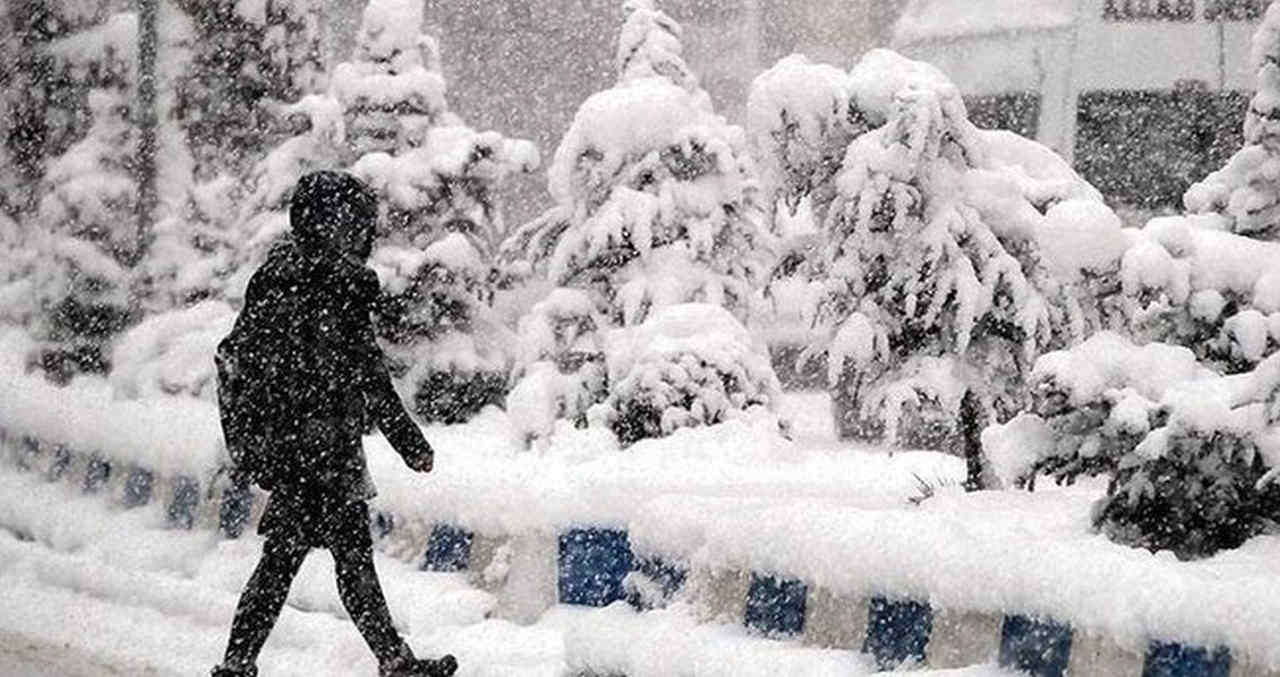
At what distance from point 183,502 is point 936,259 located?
15.2 ft

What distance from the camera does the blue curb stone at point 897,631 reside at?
5848 mm

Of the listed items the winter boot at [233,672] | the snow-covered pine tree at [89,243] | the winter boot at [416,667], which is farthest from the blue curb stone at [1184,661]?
the snow-covered pine tree at [89,243]

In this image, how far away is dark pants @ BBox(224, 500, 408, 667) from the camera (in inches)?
292

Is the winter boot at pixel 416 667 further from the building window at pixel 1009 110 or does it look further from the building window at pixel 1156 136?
the building window at pixel 1156 136

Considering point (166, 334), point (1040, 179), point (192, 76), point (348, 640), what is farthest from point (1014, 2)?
point (348, 640)

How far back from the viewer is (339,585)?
7.46 m

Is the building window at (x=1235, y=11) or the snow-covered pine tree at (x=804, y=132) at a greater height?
the building window at (x=1235, y=11)

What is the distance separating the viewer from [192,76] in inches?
695

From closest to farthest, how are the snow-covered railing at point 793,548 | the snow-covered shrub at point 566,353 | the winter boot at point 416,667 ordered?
A: 1. the snow-covered railing at point 793,548
2. the winter boot at point 416,667
3. the snow-covered shrub at point 566,353

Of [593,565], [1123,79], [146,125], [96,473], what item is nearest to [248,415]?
[593,565]

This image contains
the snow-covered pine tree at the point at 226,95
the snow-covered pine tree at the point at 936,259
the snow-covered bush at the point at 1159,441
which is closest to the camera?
the snow-covered bush at the point at 1159,441

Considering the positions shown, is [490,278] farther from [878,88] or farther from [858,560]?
[858,560]

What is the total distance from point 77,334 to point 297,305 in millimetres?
11736

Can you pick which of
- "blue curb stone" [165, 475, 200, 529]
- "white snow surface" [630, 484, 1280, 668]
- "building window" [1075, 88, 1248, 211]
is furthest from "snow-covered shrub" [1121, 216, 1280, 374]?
"building window" [1075, 88, 1248, 211]
